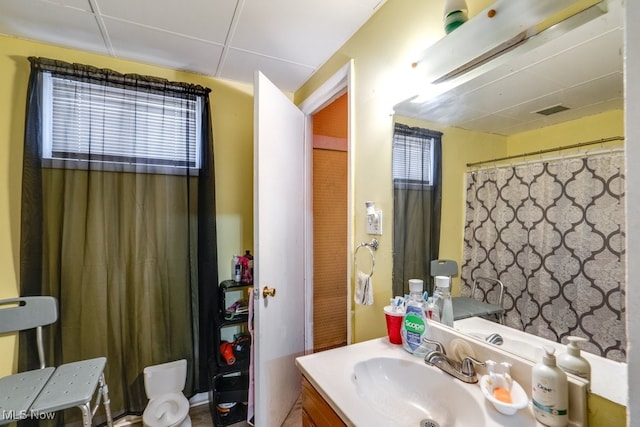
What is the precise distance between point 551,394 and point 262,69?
1972 mm

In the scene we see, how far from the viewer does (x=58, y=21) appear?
4.35 ft

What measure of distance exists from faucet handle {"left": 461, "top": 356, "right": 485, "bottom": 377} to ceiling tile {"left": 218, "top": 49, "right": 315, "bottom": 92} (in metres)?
1.72

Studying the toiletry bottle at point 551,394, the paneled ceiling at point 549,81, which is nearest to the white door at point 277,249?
the paneled ceiling at point 549,81

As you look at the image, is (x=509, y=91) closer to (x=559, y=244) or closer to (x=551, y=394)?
(x=559, y=244)

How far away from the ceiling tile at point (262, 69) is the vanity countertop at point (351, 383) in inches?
63.7

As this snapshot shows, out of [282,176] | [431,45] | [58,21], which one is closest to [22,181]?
[58,21]

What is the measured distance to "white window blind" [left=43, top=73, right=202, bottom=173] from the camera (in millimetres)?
1536

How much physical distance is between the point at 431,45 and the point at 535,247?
2.37 ft

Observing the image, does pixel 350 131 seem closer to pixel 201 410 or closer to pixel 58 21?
pixel 58 21

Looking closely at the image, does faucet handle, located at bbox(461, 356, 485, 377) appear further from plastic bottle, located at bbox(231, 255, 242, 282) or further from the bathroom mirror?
plastic bottle, located at bbox(231, 255, 242, 282)

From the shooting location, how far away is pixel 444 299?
0.96 meters

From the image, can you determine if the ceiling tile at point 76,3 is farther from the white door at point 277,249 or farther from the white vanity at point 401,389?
the white vanity at point 401,389

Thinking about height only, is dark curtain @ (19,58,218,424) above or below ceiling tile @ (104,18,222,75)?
below

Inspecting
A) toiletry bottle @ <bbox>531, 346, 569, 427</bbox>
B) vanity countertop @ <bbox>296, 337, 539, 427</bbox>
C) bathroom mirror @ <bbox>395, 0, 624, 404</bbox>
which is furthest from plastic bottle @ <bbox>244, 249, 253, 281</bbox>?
toiletry bottle @ <bbox>531, 346, 569, 427</bbox>
